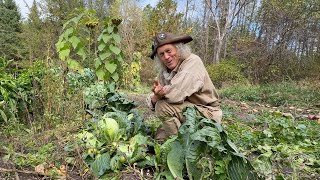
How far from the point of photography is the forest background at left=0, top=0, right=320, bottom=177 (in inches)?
122

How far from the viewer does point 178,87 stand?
2.38 meters

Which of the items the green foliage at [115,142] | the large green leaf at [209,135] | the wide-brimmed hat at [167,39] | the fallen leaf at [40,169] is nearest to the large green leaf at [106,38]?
the green foliage at [115,142]

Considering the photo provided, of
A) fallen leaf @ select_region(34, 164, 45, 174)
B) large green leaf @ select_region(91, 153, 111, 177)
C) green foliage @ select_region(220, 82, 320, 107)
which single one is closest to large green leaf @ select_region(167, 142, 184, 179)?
large green leaf @ select_region(91, 153, 111, 177)

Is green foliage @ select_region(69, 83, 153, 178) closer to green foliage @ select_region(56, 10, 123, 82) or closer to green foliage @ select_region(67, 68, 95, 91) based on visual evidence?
green foliage @ select_region(56, 10, 123, 82)

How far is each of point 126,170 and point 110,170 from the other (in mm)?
136

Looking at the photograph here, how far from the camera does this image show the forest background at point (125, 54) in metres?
3.09

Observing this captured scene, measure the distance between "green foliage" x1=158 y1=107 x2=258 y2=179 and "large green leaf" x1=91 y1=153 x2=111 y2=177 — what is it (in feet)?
1.45

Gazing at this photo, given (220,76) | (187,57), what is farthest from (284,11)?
(187,57)

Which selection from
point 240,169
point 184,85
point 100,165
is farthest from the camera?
point 184,85

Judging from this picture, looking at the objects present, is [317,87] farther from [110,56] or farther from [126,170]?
[126,170]

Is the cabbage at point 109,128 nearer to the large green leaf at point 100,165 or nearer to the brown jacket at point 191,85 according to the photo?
the large green leaf at point 100,165

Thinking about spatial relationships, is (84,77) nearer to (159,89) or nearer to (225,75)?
(159,89)

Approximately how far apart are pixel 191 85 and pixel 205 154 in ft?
2.47

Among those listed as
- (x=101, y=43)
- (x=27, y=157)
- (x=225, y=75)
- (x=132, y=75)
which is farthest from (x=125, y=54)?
(x=27, y=157)
